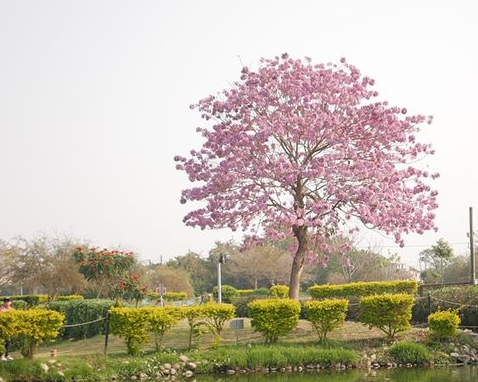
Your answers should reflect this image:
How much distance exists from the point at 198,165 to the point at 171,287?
3218cm

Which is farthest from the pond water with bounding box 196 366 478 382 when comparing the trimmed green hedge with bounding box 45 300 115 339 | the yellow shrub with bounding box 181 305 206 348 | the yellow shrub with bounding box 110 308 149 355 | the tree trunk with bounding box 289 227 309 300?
the trimmed green hedge with bounding box 45 300 115 339

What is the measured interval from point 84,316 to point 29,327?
6.07 m

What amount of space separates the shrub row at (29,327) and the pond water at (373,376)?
3996mm

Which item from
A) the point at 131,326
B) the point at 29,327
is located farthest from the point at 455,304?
the point at 29,327

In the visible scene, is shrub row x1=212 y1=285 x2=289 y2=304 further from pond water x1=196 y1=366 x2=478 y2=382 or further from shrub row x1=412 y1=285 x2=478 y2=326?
pond water x1=196 y1=366 x2=478 y2=382

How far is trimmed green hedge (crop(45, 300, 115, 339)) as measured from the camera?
25.2m

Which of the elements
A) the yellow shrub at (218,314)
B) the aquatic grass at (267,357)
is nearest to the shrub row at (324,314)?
the yellow shrub at (218,314)

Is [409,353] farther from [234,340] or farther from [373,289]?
[373,289]

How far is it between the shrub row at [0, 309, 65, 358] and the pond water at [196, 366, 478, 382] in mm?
3996

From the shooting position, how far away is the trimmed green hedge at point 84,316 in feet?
82.8

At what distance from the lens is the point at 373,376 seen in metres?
18.8

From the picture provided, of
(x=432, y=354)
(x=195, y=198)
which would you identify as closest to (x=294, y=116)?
(x=195, y=198)

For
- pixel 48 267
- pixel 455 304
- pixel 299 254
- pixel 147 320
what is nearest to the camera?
pixel 147 320

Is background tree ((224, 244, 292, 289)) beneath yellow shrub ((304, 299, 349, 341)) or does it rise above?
above
